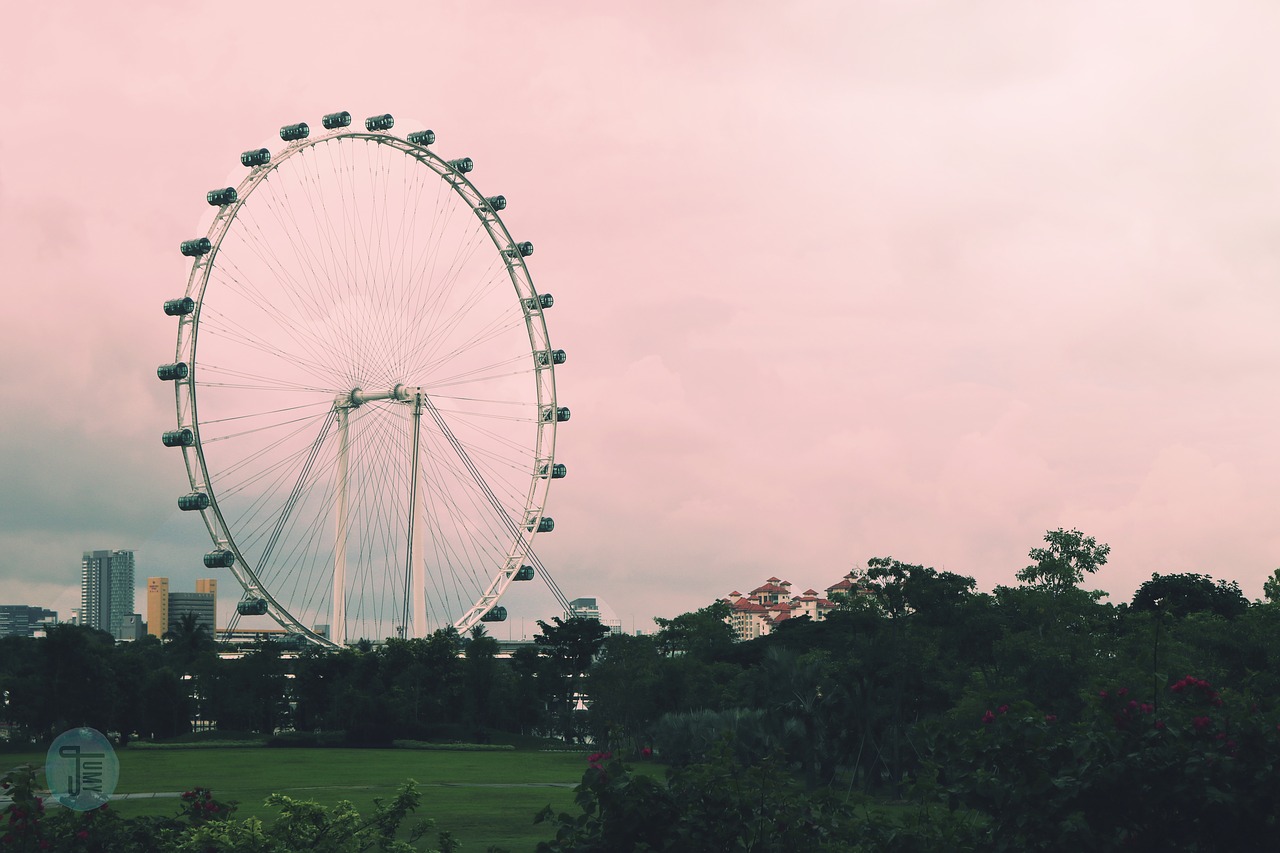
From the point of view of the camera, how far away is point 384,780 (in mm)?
51156

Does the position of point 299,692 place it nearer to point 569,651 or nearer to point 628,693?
point 569,651

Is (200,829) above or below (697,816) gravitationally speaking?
below

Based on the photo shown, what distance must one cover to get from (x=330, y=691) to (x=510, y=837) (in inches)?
2212

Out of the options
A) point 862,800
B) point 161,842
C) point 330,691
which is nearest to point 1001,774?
point 862,800

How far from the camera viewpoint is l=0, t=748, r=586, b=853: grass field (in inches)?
1410

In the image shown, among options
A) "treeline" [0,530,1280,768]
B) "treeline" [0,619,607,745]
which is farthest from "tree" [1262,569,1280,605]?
"treeline" [0,619,607,745]

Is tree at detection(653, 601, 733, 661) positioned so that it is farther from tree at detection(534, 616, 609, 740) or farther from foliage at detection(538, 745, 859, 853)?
foliage at detection(538, 745, 859, 853)

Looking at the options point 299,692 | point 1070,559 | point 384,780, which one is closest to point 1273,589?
point 1070,559

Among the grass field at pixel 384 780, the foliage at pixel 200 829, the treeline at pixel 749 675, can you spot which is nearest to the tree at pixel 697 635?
→ the treeline at pixel 749 675

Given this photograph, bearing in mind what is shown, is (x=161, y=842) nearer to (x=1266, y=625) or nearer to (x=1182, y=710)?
(x=1182, y=710)

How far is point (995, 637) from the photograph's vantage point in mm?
51406

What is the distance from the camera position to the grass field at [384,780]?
35.8m

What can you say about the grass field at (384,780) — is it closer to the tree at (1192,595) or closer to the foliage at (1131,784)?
the foliage at (1131,784)

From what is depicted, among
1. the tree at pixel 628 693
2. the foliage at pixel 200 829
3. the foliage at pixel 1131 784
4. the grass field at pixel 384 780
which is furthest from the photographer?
the tree at pixel 628 693
